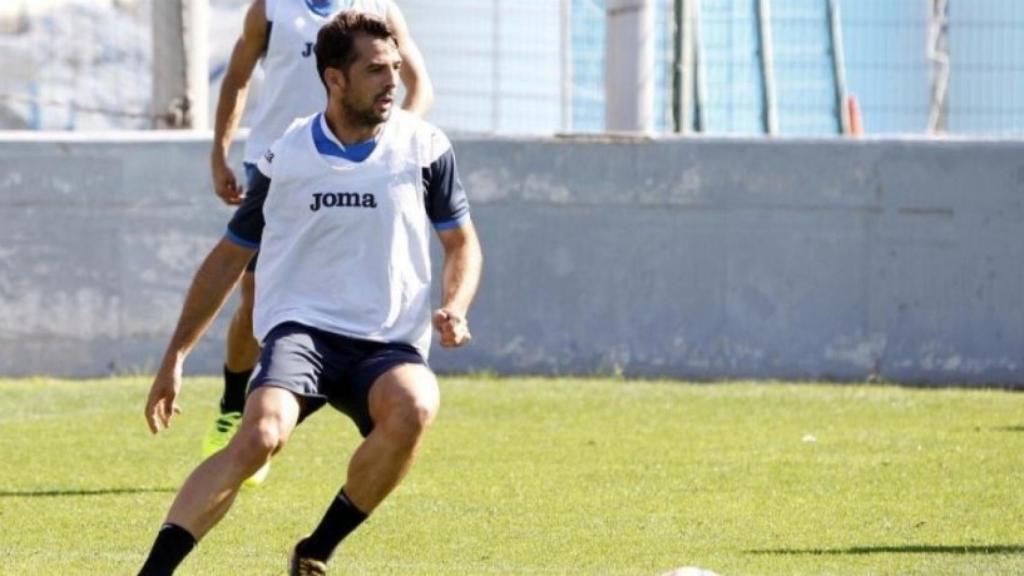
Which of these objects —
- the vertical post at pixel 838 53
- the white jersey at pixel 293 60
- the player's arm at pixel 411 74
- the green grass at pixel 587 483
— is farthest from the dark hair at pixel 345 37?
the vertical post at pixel 838 53

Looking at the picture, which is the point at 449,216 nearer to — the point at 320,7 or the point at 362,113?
the point at 362,113

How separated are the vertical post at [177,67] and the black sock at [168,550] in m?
8.77

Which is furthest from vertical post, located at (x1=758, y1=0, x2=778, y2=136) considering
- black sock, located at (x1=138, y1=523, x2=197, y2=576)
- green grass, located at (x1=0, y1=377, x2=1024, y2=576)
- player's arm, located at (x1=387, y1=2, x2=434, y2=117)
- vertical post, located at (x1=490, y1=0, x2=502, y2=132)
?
black sock, located at (x1=138, y1=523, x2=197, y2=576)

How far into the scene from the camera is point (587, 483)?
9.88 metres

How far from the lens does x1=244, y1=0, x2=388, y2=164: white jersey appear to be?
984cm

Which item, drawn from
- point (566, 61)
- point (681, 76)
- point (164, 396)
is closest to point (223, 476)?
point (164, 396)

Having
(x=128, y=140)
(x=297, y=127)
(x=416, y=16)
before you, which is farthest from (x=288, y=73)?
(x=416, y=16)

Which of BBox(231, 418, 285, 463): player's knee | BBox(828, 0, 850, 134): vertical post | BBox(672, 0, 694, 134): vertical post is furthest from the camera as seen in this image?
BBox(828, 0, 850, 134): vertical post

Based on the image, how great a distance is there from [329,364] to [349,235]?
376 mm

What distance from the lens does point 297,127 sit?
720 centimetres

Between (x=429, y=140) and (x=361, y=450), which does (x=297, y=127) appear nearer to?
(x=429, y=140)

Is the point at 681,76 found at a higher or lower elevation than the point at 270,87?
lower

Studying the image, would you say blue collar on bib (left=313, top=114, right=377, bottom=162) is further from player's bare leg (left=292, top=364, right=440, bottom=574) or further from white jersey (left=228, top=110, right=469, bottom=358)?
player's bare leg (left=292, top=364, right=440, bottom=574)

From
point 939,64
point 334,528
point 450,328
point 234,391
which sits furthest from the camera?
point 939,64
